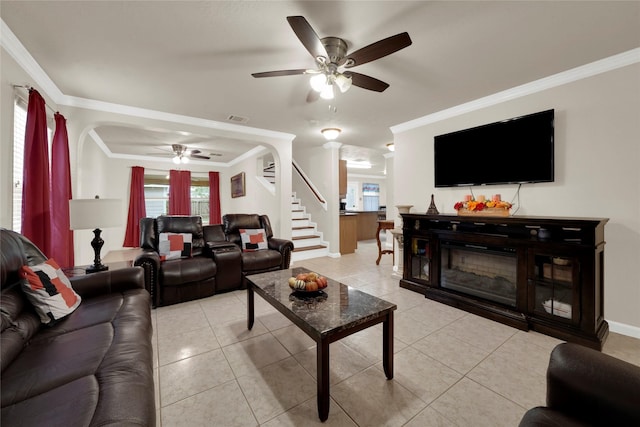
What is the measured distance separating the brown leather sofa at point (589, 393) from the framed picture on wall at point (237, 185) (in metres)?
6.68

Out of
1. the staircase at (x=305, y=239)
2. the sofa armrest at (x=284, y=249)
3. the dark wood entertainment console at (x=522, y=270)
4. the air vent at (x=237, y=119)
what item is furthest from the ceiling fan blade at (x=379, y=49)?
the staircase at (x=305, y=239)

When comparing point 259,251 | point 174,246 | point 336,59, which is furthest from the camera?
point 259,251

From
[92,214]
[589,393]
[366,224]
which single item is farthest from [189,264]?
[366,224]

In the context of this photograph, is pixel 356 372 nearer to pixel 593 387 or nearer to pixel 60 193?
pixel 593 387

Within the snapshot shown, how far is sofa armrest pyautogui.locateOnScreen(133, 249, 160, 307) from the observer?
2.87 metres

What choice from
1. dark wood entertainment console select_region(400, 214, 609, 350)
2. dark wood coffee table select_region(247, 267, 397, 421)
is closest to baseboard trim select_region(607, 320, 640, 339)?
dark wood entertainment console select_region(400, 214, 609, 350)

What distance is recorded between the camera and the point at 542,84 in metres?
2.68

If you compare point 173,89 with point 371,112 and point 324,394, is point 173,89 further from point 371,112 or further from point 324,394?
point 324,394

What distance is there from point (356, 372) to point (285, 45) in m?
2.54

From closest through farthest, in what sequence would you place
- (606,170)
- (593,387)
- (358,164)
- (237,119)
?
1. (593,387)
2. (606,170)
3. (237,119)
4. (358,164)

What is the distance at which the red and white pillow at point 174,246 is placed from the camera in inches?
131

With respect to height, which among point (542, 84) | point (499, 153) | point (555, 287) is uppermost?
point (542, 84)

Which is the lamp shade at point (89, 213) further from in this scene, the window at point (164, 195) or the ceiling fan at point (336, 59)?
the window at point (164, 195)

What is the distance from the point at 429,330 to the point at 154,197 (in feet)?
25.0
